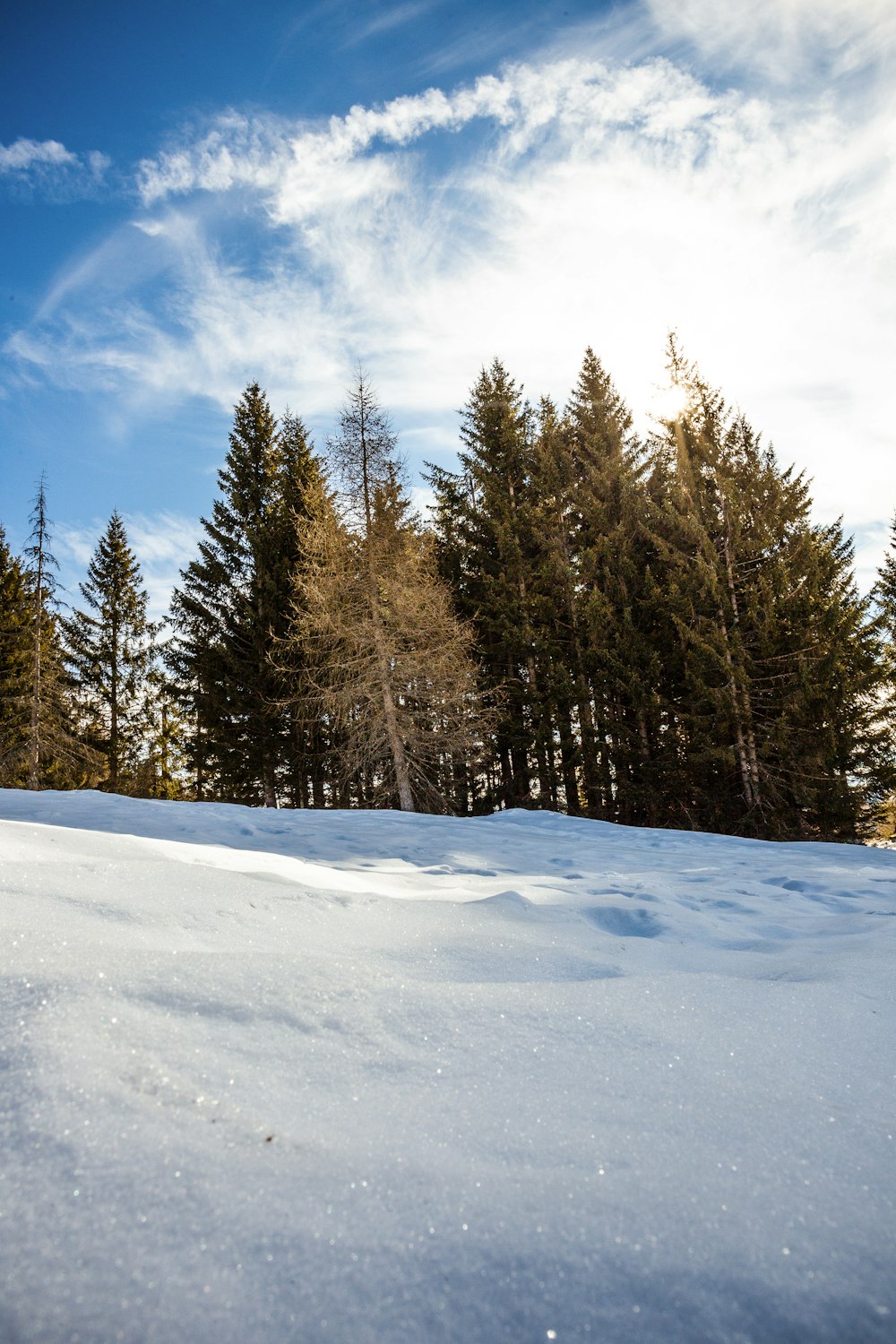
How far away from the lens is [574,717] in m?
15.2

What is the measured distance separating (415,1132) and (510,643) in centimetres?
1503

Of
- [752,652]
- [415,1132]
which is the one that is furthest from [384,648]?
[415,1132]

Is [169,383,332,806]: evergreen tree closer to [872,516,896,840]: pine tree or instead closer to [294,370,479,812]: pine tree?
[294,370,479,812]: pine tree

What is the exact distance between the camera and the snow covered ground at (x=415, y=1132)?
1.90 ft

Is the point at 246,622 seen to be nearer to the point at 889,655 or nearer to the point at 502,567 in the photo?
the point at 502,567

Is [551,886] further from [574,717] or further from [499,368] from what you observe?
[499,368]

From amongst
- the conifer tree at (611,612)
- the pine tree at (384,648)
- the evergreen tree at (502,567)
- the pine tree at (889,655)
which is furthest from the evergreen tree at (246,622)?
the pine tree at (889,655)

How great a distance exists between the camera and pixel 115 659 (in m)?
20.1

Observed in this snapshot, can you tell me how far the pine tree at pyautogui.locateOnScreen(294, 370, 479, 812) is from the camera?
12.5 m

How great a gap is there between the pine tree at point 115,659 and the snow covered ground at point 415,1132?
63.4ft

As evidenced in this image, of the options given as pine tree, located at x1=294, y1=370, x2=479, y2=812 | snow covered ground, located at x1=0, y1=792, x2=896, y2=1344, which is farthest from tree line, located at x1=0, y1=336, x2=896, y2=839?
snow covered ground, located at x1=0, y1=792, x2=896, y2=1344

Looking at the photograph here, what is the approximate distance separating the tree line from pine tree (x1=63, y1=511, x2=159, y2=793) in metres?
0.10

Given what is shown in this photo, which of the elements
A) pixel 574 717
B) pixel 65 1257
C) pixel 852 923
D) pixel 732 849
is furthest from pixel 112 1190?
pixel 574 717

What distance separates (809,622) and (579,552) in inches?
210
